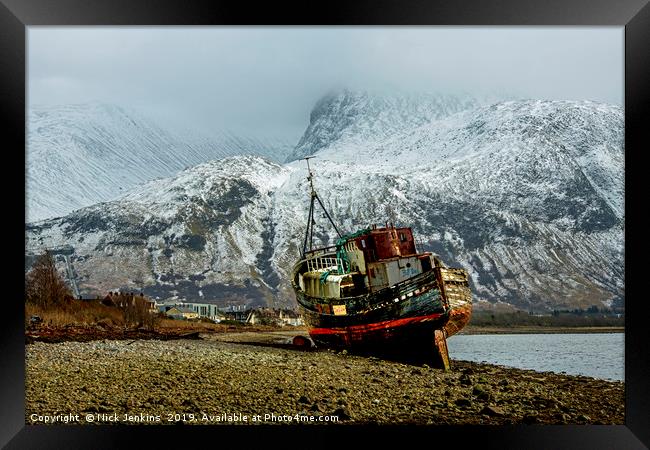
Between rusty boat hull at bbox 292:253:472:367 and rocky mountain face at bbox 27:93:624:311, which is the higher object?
rocky mountain face at bbox 27:93:624:311

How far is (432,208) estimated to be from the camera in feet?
48.6

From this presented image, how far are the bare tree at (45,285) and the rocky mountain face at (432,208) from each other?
1.24 feet

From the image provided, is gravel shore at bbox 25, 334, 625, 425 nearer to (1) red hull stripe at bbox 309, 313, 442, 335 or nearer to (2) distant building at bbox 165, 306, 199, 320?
(1) red hull stripe at bbox 309, 313, 442, 335

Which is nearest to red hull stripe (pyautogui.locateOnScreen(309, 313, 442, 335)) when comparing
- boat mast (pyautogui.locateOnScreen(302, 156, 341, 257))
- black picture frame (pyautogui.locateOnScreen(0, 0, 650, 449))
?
boat mast (pyautogui.locateOnScreen(302, 156, 341, 257))

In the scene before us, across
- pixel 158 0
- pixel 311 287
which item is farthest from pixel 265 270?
pixel 158 0

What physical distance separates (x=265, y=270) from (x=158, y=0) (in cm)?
906

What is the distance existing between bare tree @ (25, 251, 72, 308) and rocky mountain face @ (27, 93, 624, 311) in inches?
14.8

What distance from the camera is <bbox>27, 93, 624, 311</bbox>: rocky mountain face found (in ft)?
46.0

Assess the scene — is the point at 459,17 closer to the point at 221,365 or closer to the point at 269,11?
the point at 269,11

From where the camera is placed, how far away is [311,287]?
16.5 metres

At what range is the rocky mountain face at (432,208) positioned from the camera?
46.0 feet

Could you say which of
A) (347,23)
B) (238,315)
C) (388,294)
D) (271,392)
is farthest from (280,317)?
(347,23)

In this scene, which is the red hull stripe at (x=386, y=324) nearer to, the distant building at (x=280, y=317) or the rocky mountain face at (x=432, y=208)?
the rocky mountain face at (x=432, y=208)

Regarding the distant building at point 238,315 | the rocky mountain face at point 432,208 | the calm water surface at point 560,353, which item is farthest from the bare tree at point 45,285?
the calm water surface at point 560,353
